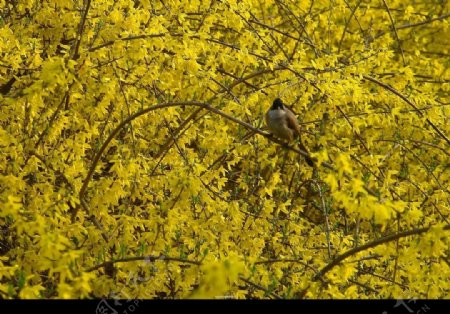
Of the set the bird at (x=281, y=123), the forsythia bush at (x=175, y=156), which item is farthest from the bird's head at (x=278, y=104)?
the forsythia bush at (x=175, y=156)

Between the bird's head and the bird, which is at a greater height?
the bird's head

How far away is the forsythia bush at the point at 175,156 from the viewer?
5.01 meters

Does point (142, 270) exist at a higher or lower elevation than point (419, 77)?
lower

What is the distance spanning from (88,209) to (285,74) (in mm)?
1909

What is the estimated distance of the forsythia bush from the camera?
501 centimetres

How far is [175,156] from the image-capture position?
19.3 ft

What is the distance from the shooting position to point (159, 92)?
21.5 feet

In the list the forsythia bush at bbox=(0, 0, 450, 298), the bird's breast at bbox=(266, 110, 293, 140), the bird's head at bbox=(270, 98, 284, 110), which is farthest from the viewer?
the bird's head at bbox=(270, 98, 284, 110)

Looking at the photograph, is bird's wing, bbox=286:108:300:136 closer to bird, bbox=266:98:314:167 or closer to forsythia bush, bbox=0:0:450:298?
bird, bbox=266:98:314:167

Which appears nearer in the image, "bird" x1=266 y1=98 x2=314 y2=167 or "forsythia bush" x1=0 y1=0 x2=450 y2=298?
"forsythia bush" x1=0 y1=0 x2=450 y2=298

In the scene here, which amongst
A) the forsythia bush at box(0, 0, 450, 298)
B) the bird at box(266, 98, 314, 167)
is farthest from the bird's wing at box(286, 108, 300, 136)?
the forsythia bush at box(0, 0, 450, 298)

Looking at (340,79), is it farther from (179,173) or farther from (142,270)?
(142,270)

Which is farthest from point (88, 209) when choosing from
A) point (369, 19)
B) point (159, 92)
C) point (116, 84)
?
point (369, 19)

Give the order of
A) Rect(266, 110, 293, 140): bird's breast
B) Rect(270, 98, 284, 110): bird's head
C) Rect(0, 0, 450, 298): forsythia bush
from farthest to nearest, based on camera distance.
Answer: Rect(270, 98, 284, 110): bird's head → Rect(266, 110, 293, 140): bird's breast → Rect(0, 0, 450, 298): forsythia bush
